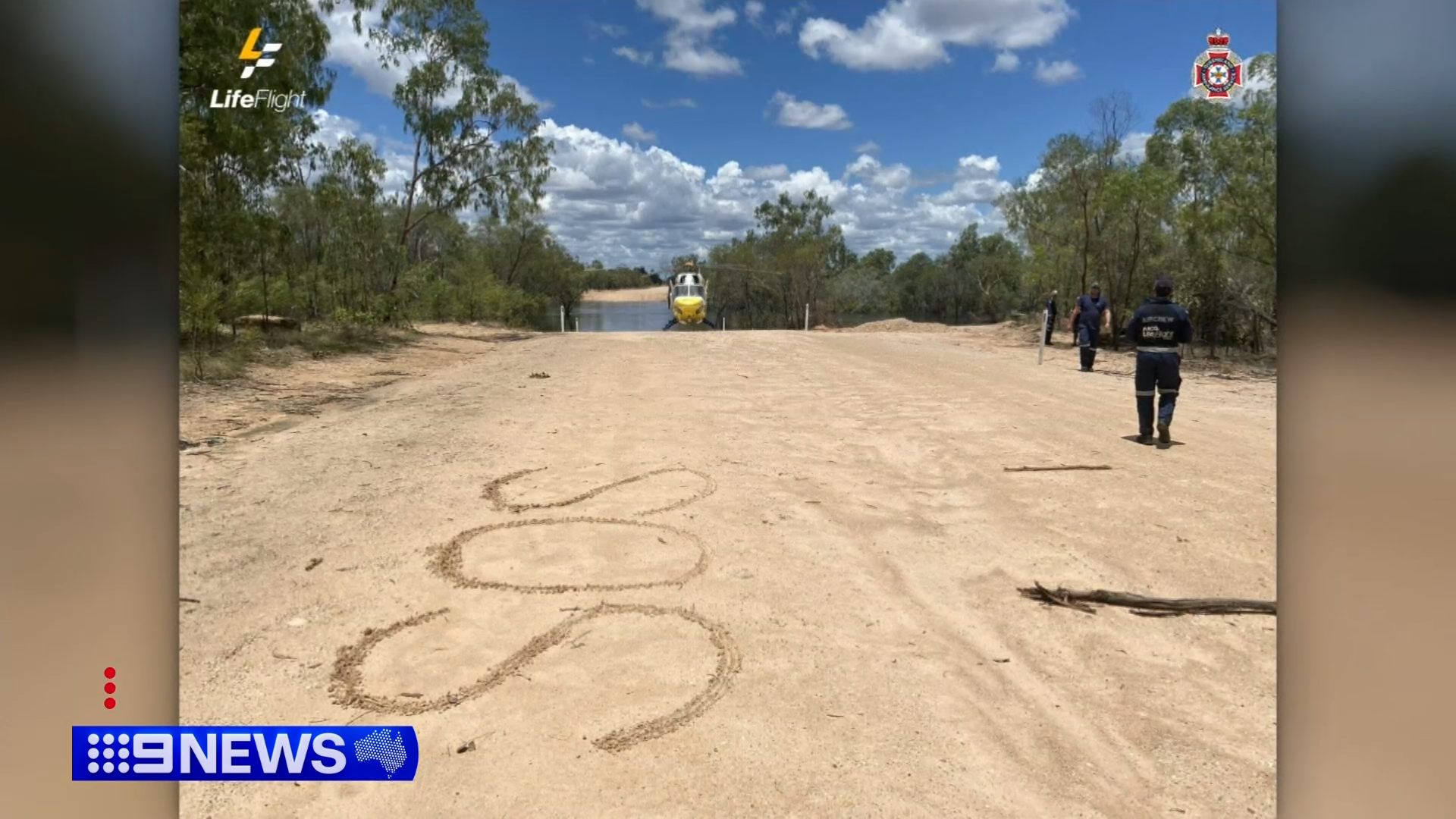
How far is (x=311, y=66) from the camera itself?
960cm

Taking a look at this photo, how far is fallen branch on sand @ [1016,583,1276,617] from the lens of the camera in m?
3.99

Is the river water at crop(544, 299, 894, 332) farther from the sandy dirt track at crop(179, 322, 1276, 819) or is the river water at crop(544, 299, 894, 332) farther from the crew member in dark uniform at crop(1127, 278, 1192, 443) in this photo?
the sandy dirt track at crop(179, 322, 1276, 819)

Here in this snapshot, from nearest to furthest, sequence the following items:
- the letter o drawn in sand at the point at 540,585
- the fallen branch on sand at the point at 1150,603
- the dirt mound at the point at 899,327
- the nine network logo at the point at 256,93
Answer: the nine network logo at the point at 256,93 < the fallen branch on sand at the point at 1150,603 < the letter o drawn in sand at the point at 540,585 < the dirt mound at the point at 899,327

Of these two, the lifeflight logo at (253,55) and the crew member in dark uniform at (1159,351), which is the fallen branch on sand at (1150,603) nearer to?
the crew member in dark uniform at (1159,351)

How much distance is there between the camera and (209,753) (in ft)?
6.31

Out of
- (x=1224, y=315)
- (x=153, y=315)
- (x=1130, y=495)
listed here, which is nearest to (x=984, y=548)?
(x=1130, y=495)

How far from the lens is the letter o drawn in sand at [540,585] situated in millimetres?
4156

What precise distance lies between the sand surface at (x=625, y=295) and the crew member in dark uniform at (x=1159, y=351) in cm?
4609

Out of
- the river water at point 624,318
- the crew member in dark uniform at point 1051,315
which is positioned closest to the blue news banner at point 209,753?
the crew member in dark uniform at point 1051,315

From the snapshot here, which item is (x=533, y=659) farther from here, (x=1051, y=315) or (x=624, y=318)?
(x=624, y=318)

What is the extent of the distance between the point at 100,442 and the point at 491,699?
1706 mm

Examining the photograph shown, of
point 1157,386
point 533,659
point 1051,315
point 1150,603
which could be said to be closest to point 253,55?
point 533,659

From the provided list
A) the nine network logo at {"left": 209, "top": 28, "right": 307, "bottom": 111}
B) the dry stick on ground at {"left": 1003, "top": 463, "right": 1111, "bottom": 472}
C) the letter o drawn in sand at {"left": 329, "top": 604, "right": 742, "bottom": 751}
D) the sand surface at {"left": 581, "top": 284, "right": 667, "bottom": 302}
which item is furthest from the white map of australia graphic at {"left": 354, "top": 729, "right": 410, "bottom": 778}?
the sand surface at {"left": 581, "top": 284, "right": 667, "bottom": 302}

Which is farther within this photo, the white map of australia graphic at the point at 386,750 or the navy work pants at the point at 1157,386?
the navy work pants at the point at 1157,386
